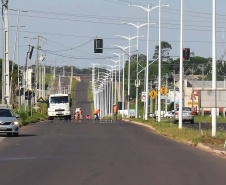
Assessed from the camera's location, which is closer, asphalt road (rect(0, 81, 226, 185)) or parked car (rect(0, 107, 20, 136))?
asphalt road (rect(0, 81, 226, 185))

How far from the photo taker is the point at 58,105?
86.4 m

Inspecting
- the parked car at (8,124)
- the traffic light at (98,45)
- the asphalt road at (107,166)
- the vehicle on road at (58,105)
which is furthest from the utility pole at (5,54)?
the asphalt road at (107,166)

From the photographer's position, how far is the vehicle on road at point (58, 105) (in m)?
85.9

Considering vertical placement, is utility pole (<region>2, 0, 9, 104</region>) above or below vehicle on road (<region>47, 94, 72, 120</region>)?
above

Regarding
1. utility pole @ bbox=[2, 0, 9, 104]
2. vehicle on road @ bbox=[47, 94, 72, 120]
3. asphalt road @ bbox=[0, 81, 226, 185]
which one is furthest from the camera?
vehicle on road @ bbox=[47, 94, 72, 120]

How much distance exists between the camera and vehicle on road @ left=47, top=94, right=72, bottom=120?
8594 centimetres

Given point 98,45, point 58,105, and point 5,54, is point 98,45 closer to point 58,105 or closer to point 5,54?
point 5,54

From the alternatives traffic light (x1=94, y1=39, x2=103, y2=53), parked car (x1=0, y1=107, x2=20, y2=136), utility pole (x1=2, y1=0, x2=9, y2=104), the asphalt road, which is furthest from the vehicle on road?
the asphalt road

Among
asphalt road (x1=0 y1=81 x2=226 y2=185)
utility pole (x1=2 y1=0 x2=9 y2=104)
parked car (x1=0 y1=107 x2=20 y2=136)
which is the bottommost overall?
asphalt road (x1=0 y1=81 x2=226 y2=185)

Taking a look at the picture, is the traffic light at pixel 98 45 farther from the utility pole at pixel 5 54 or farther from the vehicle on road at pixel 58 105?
the vehicle on road at pixel 58 105

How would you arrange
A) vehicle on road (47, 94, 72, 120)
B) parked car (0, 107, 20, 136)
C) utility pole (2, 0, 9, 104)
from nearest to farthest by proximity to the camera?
parked car (0, 107, 20, 136) → utility pole (2, 0, 9, 104) → vehicle on road (47, 94, 72, 120)

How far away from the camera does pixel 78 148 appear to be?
26984 mm

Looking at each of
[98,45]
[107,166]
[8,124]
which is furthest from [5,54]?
[107,166]

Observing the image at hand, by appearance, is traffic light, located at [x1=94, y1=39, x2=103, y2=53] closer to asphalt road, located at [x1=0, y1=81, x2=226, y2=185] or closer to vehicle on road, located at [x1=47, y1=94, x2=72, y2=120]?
vehicle on road, located at [x1=47, y1=94, x2=72, y2=120]
